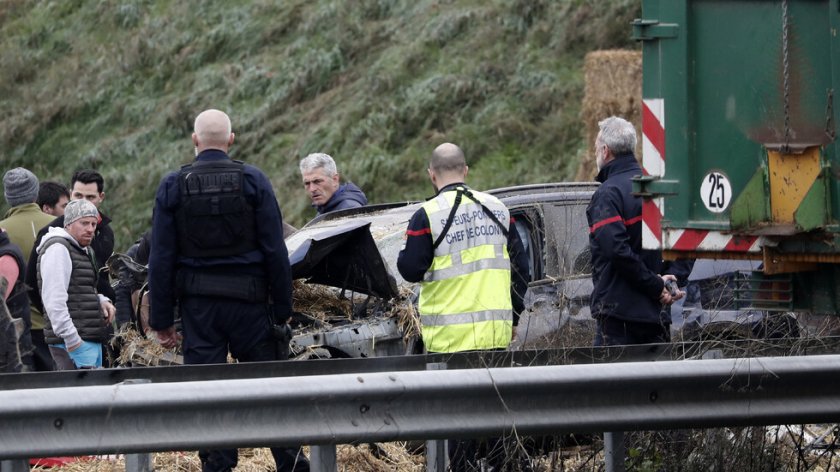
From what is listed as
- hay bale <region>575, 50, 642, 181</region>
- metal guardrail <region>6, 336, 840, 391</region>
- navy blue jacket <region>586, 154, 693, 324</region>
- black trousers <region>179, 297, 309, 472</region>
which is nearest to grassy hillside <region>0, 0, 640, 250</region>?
hay bale <region>575, 50, 642, 181</region>

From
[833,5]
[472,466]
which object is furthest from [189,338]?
[833,5]

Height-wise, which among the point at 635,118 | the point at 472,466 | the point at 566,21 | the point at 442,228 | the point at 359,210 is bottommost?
the point at 472,466

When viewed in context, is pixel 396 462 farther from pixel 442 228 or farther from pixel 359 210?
pixel 359 210

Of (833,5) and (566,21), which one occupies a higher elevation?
(566,21)

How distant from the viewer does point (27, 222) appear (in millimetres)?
9219

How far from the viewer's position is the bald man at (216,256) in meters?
6.48

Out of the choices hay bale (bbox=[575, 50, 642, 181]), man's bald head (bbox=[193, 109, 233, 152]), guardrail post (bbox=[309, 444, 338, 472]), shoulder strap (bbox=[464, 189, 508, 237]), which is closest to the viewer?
guardrail post (bbox=[309, 444, 338, 472])

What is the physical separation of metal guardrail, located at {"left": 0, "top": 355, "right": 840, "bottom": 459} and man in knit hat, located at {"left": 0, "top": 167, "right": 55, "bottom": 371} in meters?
4.78

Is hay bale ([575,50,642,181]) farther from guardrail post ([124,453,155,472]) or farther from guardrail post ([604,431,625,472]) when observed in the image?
guardrail post ([124,453,155,472])

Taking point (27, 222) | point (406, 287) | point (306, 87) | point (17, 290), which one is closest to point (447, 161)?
point (406, 287)

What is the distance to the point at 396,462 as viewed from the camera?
20.4 feet

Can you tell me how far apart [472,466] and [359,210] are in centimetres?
459

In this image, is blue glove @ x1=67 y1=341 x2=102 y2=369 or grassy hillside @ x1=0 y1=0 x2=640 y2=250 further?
grassy hillside @ x1=0 y1=0 x2=640 y2=250

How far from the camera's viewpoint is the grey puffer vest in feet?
27.6
